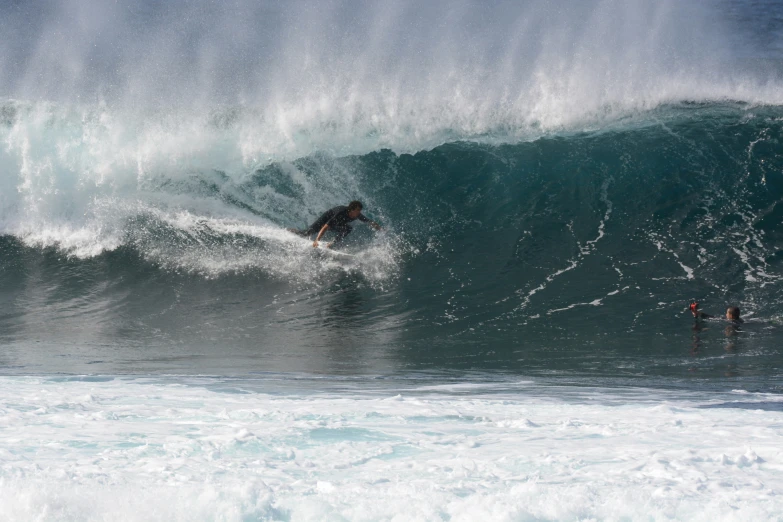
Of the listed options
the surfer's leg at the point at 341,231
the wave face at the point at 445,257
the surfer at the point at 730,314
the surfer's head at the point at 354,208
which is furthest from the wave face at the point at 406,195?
the surfer's head at the point at 354,208

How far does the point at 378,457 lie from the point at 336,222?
8.41 metres

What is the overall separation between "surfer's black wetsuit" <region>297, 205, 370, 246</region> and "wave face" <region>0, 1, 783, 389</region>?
409 mm

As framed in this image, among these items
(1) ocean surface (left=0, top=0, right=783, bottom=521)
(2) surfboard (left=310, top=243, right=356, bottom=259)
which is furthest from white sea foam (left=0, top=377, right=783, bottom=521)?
(2) surfboard (left=310, top=243, right=356, bottom=259)

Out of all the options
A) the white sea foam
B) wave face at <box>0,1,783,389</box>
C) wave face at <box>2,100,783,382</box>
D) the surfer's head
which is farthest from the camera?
the surfer's head

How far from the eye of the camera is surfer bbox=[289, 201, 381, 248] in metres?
12.4

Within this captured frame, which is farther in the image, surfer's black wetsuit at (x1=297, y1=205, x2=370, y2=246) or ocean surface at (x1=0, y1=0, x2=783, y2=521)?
surfer's black wetsuit at (x1=297, y1=205, x2=370, y2=246)

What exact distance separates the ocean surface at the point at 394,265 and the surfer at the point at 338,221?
0.24 metres

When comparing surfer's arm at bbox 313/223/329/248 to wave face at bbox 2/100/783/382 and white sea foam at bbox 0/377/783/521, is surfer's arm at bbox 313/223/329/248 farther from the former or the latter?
white sea foam at bbox 0/377/783/521

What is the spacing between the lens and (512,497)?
11.8 ft

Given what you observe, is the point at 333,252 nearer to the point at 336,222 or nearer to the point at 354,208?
the point at 336,222

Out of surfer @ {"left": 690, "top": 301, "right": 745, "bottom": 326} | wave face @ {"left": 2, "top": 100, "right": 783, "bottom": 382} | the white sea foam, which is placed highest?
wave face @ {"left": 2, "top": 100, "right": 783, "bottom": 382}

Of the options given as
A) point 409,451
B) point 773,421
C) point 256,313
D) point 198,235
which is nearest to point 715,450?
point 773,421

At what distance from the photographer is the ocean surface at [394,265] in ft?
13.0

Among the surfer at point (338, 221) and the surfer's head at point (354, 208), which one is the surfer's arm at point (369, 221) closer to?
the surfer at point (338, 221)
